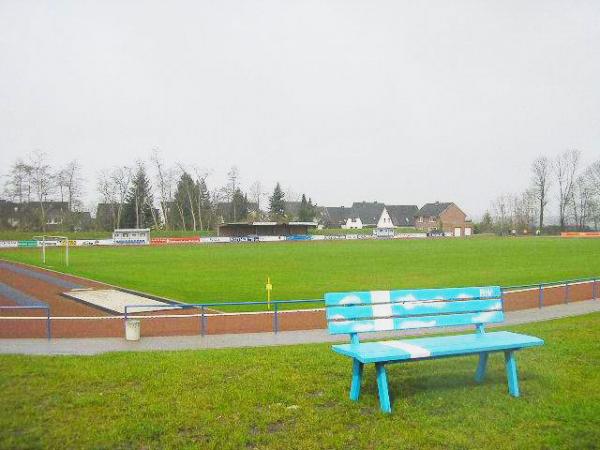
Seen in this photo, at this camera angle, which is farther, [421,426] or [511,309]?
[511,309]

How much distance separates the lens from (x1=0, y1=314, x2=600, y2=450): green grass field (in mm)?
4484

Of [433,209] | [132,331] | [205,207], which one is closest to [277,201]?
[205,207]

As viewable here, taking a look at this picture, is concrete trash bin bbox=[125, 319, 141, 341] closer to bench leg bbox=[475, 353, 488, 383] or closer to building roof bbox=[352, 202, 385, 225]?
bench leg bbox=[475, 353, 488, 383]

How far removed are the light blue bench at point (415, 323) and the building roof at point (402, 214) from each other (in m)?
121

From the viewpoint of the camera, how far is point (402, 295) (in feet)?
20.6

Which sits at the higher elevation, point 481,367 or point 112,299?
point 481,367

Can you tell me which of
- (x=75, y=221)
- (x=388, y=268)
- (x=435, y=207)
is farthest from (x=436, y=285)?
(x=435, y=207)

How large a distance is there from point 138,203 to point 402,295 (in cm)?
9166

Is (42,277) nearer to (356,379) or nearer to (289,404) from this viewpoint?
(289,404)

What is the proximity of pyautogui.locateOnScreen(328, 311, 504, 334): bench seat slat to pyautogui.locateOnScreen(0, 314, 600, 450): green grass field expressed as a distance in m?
0.63

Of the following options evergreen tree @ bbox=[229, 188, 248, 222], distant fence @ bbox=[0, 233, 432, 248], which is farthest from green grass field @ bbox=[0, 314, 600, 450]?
evergreen tree @ bbox=[229, 188, 248, 222]

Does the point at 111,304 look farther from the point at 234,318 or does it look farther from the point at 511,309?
the point at 511,309

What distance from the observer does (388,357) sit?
5.23 m

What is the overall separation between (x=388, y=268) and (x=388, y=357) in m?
25.3
